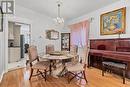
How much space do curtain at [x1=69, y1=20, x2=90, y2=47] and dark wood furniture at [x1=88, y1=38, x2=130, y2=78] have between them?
0.52 metres

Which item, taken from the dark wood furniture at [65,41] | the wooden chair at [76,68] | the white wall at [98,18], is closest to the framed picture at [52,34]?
the dark wood furniture at [65,41]

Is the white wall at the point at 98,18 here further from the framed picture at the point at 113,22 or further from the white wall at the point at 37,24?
the white wall at the point at 37,24

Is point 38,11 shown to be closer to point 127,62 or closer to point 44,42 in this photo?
point 44,42

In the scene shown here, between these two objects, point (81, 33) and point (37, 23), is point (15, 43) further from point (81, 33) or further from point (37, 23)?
point (81, 33)

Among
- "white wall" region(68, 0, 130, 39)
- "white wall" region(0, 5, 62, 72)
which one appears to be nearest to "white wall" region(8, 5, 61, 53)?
"white wall" region(0, 5, 62, 72)

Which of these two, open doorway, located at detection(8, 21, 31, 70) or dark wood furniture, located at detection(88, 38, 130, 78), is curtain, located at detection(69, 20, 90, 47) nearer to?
dark wood furniture, located at detection(88, 38, 130, 78)

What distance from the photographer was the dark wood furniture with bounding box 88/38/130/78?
365 cm

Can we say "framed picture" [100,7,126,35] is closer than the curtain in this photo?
Yes

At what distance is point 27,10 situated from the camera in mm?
6043

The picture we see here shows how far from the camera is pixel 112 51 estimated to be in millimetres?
4125

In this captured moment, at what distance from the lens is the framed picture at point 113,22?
4.05 metres

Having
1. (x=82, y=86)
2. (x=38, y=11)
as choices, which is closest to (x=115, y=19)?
(x=82, y=86)

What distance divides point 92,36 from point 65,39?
251 cm

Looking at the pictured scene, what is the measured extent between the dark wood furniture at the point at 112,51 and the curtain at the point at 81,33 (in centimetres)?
52
